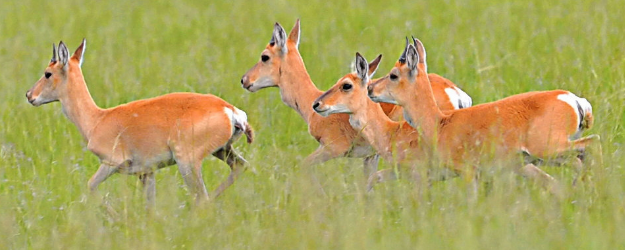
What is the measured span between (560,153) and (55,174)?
11.3 feet

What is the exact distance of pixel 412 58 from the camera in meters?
8.91

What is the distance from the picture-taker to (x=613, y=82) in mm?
11211

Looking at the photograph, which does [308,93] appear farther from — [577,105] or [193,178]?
[577,105]

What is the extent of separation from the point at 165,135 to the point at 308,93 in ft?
4.93

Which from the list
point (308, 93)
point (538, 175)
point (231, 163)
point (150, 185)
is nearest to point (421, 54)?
point (308, 93)

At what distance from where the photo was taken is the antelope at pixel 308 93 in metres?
9.57

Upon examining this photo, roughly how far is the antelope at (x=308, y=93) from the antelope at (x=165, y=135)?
0.71 meters

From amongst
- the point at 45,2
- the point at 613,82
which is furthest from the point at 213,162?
the point at 45,2

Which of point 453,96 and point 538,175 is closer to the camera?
point 538,175

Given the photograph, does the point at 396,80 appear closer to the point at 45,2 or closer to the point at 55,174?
the point at 55,174

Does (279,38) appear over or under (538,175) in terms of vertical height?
over

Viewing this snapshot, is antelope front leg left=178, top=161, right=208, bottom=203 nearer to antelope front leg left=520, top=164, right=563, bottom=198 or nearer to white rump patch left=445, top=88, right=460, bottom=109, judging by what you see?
white rump patch left=445, top=88, right=460, bottom=109

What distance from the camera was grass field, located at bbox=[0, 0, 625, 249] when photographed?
6.95 metres

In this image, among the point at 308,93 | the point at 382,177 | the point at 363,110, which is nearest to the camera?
the point at 382,177
